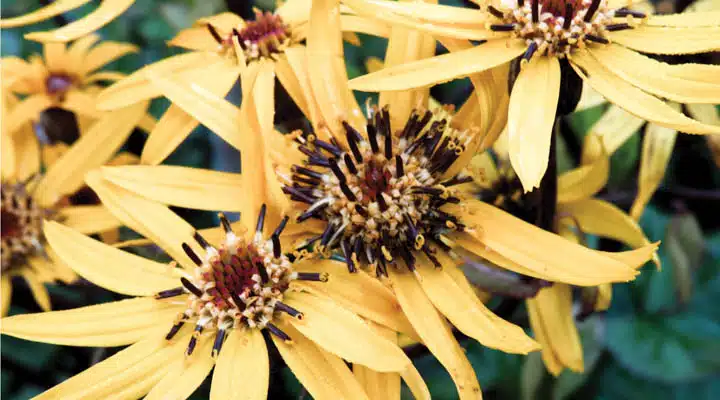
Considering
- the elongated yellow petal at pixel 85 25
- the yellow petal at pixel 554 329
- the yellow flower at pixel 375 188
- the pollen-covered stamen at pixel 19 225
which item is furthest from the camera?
the pollen-covered stamen at pixel 19 225

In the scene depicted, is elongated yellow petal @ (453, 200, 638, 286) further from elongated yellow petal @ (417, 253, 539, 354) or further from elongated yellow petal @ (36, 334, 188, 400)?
elongated yellow petal @ (36, 334, 188, 400)

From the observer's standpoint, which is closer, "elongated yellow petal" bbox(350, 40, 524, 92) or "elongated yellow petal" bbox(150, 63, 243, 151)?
"elongated yellow petal" bbox(350, 40, 524, 92)

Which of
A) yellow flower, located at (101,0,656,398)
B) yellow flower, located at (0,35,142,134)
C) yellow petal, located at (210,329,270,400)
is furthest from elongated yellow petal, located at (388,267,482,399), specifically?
yellow flower, located at (0,35,142,134)

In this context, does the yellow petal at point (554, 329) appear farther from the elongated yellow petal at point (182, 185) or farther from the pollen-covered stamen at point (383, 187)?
the elongated yellow petal at point (182, 185)

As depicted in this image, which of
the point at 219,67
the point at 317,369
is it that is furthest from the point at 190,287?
the point at 219,67

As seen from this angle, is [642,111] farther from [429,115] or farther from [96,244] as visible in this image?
[96,244]

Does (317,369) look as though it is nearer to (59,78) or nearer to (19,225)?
(19,225)

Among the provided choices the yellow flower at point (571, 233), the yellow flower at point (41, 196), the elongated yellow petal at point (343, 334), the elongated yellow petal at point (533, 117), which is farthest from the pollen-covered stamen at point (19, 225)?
the elongated yellow petal at point (533, 117)
